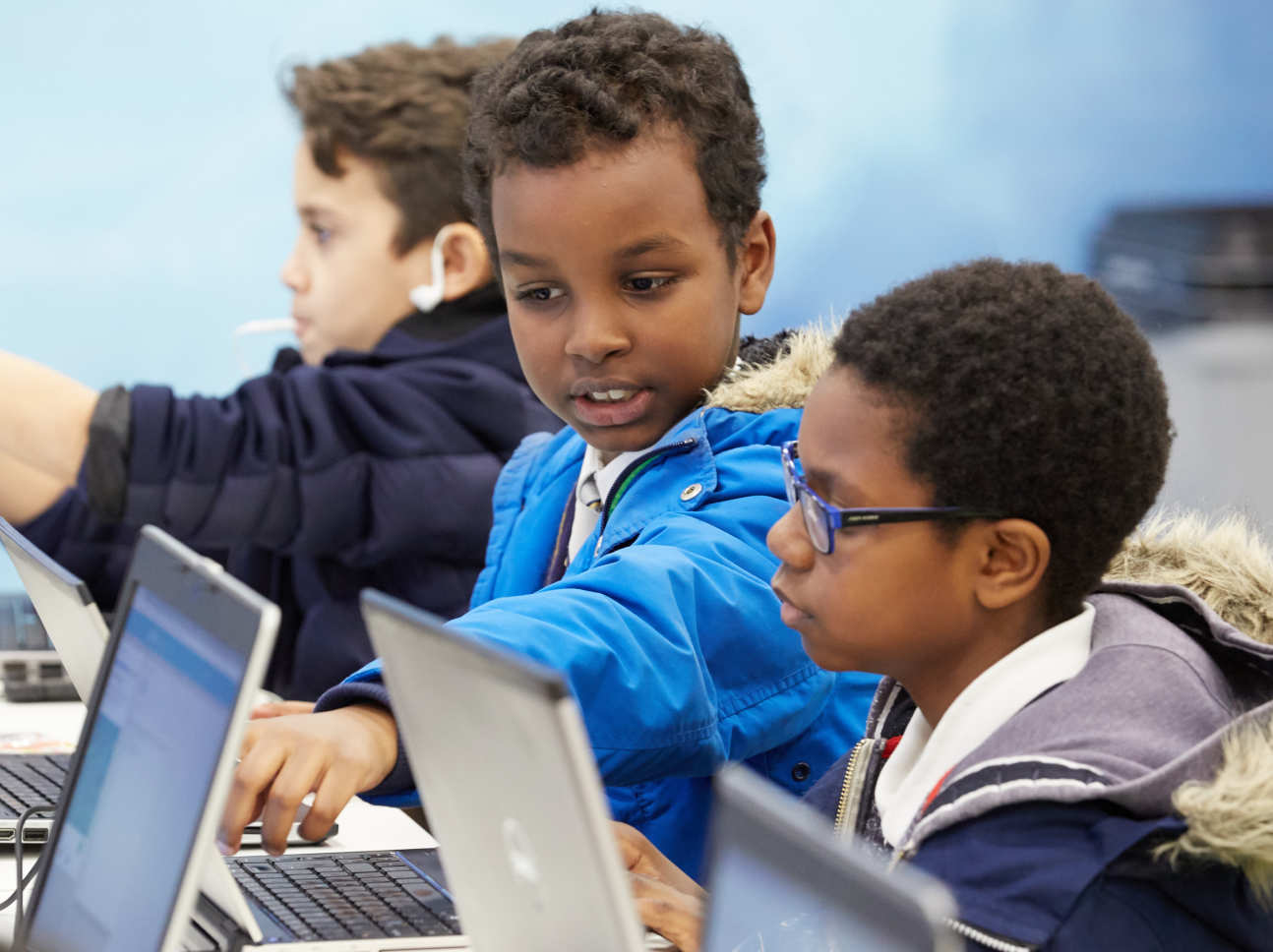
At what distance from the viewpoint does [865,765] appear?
1.04 meters

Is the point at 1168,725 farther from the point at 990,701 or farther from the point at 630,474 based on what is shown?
the point at 630,474

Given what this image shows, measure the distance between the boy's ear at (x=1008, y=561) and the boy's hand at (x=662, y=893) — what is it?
25cm

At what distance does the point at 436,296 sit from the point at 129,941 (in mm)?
1539

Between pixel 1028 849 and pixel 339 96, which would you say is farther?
pixel 339 96

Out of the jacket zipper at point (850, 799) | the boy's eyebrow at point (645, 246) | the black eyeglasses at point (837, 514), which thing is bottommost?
the jacket zipper at point (850, 799)

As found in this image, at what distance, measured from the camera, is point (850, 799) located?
1.04m

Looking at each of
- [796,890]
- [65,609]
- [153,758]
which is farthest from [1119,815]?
[65,609]

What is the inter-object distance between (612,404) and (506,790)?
0.75 metres

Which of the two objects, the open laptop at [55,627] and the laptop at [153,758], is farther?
the open laptop at [55,627]

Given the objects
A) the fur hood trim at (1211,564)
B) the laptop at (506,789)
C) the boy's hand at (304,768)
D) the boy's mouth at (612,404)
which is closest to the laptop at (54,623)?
the boy's hand at (304,768)

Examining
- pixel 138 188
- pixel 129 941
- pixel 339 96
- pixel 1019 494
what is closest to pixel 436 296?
pixel 339 96

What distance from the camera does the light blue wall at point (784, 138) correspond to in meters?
2.93

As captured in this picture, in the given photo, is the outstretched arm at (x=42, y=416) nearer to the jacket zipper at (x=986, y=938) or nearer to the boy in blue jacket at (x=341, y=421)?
the boy in blue jacket at (x=341, y=421)

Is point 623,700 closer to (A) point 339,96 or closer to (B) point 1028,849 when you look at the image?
(B) point 1028,849
